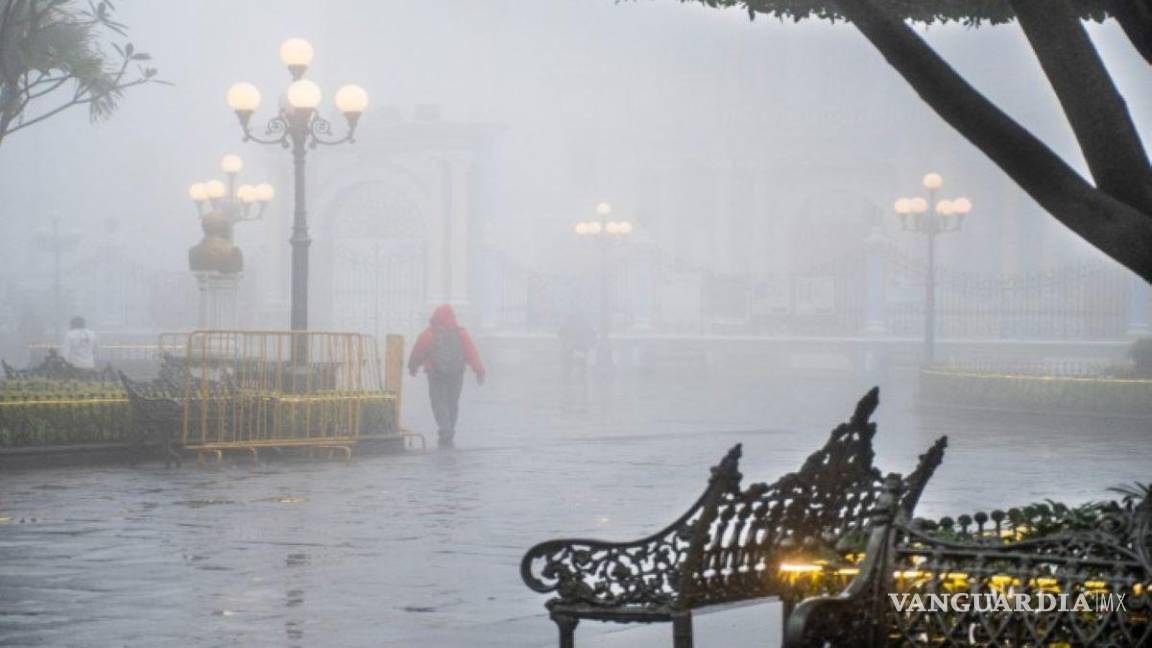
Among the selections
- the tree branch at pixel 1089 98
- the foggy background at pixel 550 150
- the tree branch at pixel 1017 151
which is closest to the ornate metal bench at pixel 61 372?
the tree branch at pixel 1017 151

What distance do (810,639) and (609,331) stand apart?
4243 centimetres

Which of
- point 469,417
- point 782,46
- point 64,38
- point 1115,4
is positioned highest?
point 782,46

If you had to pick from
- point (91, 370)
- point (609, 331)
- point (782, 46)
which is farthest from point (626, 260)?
point (91, 370)

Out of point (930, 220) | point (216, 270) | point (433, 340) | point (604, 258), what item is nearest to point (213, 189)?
point (216, 270)

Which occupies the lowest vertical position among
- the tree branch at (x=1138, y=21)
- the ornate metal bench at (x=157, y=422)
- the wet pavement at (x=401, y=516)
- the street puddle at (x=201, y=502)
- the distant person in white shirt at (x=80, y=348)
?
the street puddle at (x=201, y=502)

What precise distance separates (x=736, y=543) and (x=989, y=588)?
154 cm

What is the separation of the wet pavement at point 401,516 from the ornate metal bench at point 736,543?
1.66 metres

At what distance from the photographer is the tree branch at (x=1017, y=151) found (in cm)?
565

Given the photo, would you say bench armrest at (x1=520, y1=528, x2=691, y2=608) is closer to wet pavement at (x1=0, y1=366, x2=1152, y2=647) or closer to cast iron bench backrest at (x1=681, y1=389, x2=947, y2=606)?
cast iron bench backrest at (x1=681, y1=389, x2=947, y2=606)

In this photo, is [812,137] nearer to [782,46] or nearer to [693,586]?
[782,46]

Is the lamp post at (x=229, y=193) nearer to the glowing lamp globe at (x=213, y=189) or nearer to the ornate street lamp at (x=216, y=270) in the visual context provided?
the glowing lamp globe at (x=213, y=189)

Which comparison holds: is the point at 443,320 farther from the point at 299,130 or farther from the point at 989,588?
the point at 989,588

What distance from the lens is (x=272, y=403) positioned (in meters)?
19.6

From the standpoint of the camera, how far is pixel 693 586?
20.6ft
